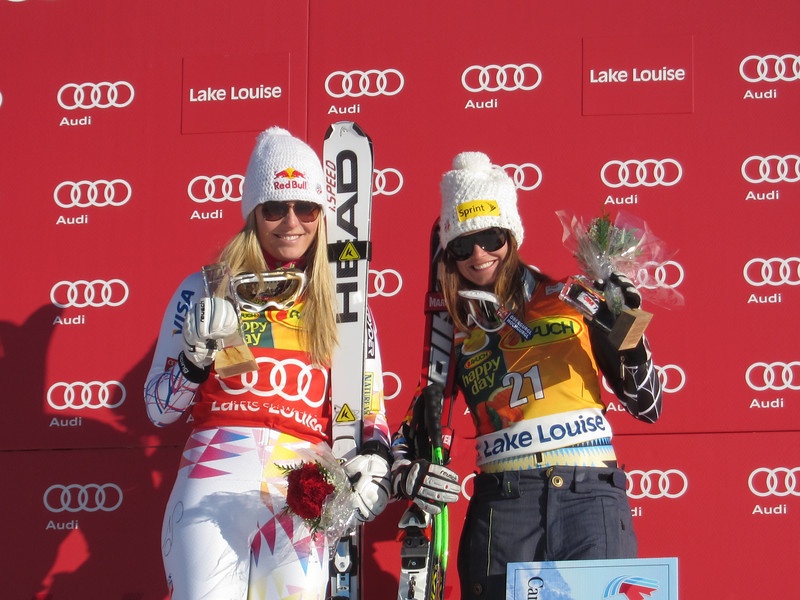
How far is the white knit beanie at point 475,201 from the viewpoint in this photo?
3.13 metres

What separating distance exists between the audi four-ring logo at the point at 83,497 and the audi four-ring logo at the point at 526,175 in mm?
2191

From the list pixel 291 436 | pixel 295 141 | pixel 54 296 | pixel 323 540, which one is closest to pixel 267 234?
pixel 295 141

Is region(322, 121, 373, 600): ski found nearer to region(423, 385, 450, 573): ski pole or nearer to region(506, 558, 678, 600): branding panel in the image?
region(423, 385, 450, 573): ski pole

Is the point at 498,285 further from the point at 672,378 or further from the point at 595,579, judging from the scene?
the point at 672,378

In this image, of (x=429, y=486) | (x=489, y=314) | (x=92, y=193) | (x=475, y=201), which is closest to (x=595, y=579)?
(x=429, y=486)

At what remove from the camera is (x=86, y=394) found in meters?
4.31

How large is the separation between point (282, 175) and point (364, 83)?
1262 millimetres

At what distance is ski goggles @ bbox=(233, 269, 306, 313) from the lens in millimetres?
3154

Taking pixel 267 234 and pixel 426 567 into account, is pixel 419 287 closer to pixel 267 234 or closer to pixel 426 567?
pixel 267 234

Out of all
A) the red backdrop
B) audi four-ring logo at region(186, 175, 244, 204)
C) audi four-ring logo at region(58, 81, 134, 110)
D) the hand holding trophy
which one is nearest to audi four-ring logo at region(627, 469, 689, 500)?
the red backdrop

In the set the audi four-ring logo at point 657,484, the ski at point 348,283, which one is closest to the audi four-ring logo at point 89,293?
the ski at point 348,283

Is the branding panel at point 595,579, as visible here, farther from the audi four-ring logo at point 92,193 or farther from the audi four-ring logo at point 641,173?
the audi four-ring logo at point 92,193

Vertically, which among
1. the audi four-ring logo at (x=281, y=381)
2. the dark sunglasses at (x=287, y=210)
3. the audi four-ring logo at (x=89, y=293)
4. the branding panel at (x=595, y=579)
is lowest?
the branding panel at (x=595, y=579)

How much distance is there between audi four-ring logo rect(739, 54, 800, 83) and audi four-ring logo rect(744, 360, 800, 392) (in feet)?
3.99
